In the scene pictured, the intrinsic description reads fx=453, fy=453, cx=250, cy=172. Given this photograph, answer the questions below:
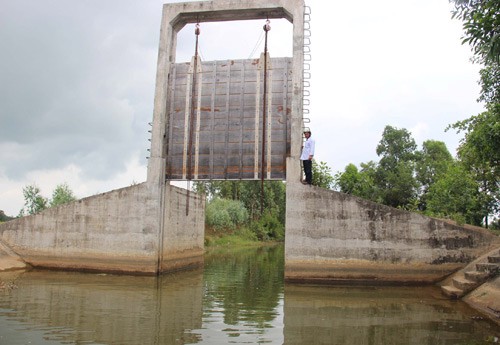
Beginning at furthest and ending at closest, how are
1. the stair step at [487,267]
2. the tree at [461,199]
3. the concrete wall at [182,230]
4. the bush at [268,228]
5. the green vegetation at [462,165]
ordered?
1. the bush at [268,228]
2. the tree at [461,199]
3. the concrete wall at [182,230]
4. the stair step at [487,267]
5. the green vegetation at [462,165]

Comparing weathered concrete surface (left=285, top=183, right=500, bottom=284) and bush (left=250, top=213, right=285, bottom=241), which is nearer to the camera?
weathered concrete surface (left=285, top=183, right=500, bottom=284)

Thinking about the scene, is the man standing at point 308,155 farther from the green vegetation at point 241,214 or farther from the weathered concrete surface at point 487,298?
the green vegetation at point 241,214

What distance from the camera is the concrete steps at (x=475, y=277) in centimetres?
1123

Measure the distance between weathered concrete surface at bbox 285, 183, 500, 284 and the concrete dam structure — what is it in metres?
0.03

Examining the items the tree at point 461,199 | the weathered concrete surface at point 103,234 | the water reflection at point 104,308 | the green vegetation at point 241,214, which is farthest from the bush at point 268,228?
the water reflection at point 104,308

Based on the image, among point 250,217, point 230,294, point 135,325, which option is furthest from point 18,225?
point 250,217

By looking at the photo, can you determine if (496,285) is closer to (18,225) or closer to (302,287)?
(302,287)

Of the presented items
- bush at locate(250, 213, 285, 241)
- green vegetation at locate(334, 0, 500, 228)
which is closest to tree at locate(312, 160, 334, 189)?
green vegetation at locate(334, 0, 500, 228)

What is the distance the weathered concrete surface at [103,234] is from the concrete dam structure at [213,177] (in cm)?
4

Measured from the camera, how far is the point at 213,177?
1614cm

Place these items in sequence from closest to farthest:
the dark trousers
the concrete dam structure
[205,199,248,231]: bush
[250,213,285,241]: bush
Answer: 1. the concrete dam structure
2. the dark trousers
3. [205,199,248,231]: bush
4. [250,213,285,241]: bush

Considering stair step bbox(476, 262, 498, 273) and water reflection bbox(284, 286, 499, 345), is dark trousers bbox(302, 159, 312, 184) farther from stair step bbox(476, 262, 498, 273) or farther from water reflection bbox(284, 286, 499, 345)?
stair step bbox(476, 262, 498, 273)

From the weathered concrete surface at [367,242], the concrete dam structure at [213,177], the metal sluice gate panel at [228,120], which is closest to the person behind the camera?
the weathered concrete surface at [367,242]

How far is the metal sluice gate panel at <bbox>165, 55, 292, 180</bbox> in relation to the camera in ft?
51.3
